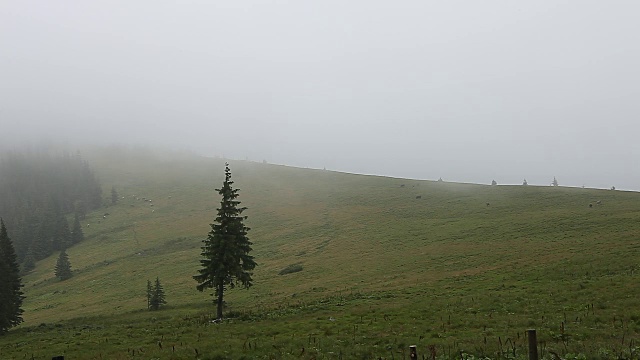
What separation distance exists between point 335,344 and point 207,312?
24903mm

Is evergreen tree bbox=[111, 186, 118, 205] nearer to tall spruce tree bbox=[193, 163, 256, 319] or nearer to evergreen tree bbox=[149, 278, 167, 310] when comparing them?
evergreen tree bbox=[149, 278, 167, 310]

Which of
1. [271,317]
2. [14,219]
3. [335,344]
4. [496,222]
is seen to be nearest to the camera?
[335,344]

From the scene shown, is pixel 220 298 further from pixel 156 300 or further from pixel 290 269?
pixel 290 269

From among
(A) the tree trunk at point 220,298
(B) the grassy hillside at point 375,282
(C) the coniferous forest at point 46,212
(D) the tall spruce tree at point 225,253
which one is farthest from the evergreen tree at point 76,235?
(A) the tree trunk at point 220,298

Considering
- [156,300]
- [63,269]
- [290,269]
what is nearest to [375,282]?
[290,269]

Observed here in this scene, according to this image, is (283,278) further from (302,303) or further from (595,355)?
(595,355)

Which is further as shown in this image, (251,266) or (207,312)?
(207,312)

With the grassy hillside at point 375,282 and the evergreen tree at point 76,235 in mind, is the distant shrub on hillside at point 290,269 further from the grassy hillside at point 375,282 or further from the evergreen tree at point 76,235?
the evergreen tree at point 76,235

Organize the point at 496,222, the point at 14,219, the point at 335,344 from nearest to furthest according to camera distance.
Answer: the point at 335,344, the point at 496,222, the point at 14,219

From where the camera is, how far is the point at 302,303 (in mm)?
38656

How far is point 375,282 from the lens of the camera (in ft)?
153

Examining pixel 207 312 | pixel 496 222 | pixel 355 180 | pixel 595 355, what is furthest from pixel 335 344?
pixel 355 180

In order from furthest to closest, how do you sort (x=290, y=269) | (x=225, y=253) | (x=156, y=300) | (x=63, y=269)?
(x=63, y=269) < (x=290, y=269) < (x=156, y=300) < (x=225, y=253)

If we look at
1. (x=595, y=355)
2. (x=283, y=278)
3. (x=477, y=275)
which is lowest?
(x=283, y=278)
